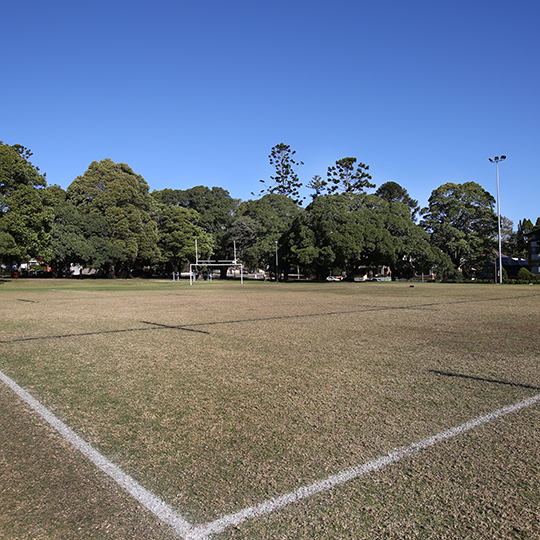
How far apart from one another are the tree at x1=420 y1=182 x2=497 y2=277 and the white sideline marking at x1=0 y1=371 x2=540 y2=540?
48.5 m

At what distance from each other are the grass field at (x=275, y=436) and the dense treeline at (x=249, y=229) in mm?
32468

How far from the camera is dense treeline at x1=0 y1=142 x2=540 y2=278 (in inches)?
1421

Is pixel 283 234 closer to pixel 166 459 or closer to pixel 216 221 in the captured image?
pixel 216 221

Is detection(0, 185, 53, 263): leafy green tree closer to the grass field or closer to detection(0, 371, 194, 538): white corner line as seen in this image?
the grass field

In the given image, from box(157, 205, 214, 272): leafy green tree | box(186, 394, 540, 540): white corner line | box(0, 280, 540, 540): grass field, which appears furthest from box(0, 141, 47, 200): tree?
box(186, 394, 540, 540): white corner line

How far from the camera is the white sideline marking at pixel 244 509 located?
2.17m

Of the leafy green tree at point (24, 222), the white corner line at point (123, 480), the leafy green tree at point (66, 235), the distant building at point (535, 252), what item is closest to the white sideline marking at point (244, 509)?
the white corner line at point (123, 480)

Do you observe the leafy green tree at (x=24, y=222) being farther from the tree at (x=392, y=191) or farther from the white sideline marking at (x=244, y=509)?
the tree at (x=392, y=191)

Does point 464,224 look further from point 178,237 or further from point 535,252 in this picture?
point 178,237

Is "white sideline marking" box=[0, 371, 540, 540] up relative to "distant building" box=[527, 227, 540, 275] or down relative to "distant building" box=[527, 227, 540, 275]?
down

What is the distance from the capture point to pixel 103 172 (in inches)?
1859

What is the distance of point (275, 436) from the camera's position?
3291 mm

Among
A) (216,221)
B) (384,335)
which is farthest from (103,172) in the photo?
(384,335)

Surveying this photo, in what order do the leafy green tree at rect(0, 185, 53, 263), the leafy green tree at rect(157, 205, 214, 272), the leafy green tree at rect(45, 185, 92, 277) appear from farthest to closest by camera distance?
1. the leafy green tree at rect(157, 205, 214, 272)
2. the leafy green tree at rect(45, 185, 92, 277)
3. the leafy green tree at rect(0, 185, 53, 263)
